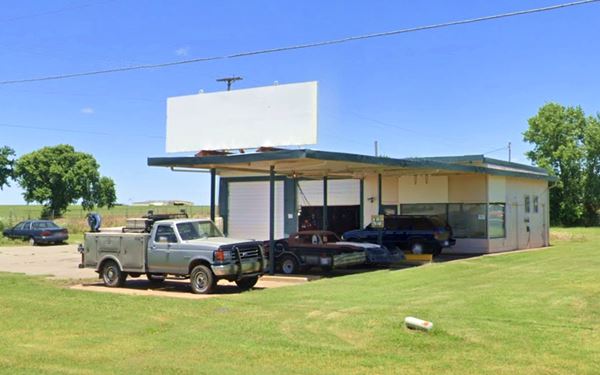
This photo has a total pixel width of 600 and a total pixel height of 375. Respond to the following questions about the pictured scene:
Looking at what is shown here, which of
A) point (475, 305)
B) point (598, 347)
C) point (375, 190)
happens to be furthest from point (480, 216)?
point (598, 347)

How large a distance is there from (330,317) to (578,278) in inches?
307

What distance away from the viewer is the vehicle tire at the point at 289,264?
771 inches

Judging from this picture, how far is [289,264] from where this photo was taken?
1970 centimetres

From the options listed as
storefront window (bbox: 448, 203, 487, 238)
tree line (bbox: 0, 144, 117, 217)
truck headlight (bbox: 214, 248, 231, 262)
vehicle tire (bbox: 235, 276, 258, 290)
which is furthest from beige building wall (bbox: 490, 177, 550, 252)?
tree line (bbox: 0, 144, 117, 217)

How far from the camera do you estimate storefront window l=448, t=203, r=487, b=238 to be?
2797cm

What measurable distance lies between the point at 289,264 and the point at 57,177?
63.8m

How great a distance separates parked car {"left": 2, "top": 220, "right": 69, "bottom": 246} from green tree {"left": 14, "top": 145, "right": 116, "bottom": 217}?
115ft

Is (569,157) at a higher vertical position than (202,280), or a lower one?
higher

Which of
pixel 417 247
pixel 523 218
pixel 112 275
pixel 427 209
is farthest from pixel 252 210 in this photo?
pixel 112 275

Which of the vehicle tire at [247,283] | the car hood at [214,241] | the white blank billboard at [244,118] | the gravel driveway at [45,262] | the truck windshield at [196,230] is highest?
the white blank billboard at [244,118]

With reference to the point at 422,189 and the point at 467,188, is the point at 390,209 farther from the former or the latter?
the point at 467,188

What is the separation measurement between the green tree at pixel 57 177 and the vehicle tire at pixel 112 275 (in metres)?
60.1

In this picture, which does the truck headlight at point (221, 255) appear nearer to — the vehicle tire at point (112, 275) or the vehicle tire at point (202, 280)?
the vehicle tire at point (202, 280)

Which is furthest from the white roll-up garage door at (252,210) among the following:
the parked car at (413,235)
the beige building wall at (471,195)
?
the parked car at (413,235)
